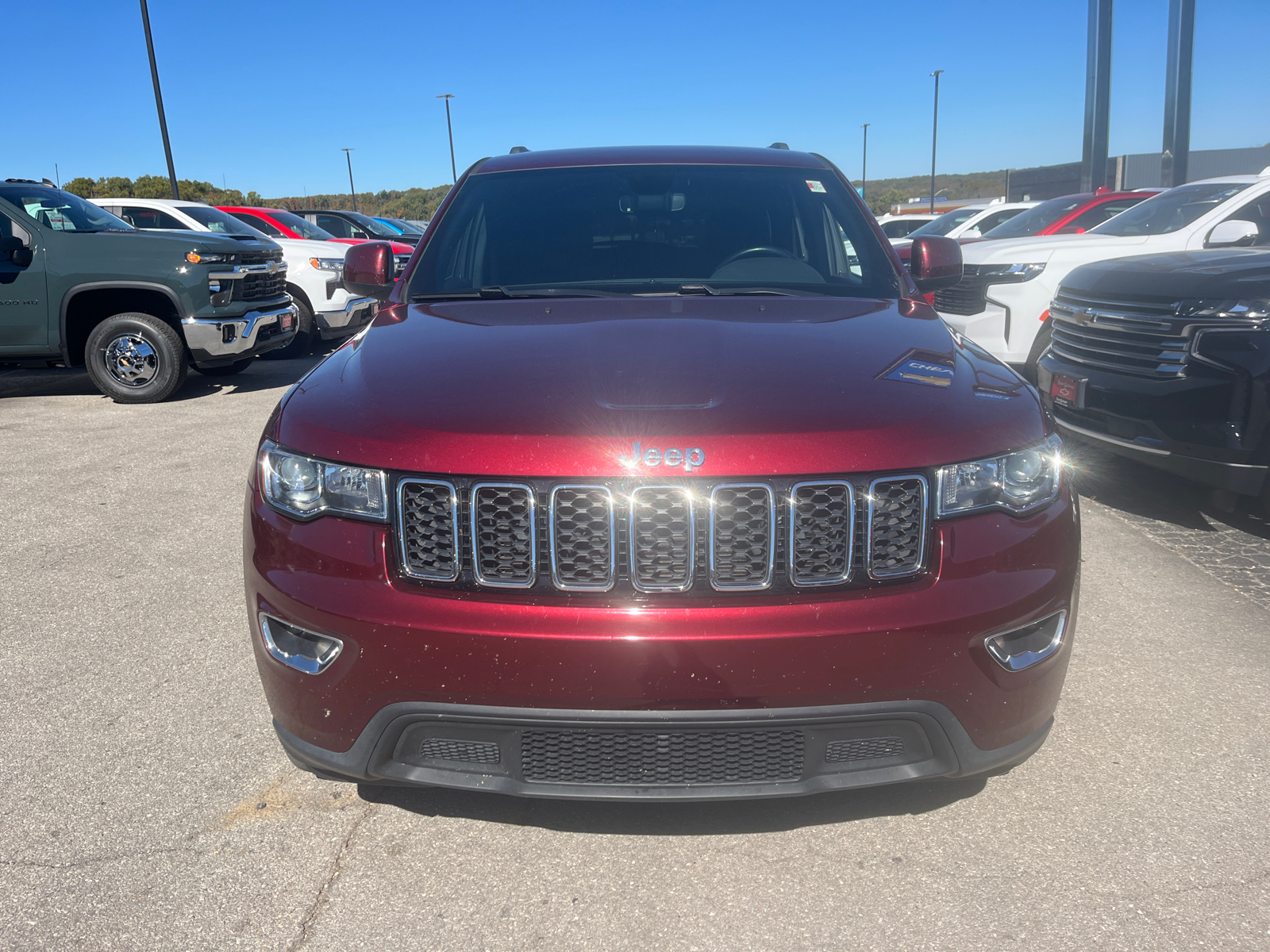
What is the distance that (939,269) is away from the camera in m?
3.44

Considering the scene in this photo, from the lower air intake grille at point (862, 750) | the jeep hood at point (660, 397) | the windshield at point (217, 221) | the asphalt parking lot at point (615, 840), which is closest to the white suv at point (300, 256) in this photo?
the windshield at point (217, 221)

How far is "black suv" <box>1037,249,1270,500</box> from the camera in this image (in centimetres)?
410

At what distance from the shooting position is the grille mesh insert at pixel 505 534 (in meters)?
1.94

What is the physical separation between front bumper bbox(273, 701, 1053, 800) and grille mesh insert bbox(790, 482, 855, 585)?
0.87 feet

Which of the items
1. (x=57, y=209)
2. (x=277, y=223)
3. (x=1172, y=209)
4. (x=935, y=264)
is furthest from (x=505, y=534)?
(x=277, y=223)

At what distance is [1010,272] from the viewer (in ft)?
25.8

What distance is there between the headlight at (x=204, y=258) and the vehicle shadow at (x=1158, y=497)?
6.95 meters

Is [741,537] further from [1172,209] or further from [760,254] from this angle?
[1172,209]

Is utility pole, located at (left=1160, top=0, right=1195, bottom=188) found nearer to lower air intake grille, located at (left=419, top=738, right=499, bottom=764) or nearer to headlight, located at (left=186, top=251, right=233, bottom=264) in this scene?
headlight, located at (left=186, top=251, right=233, bottom=264)

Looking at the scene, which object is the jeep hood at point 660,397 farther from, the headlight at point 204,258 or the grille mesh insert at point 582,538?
the headlight at point 204,258

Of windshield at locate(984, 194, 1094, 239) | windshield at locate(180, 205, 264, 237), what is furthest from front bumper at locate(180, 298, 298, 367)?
windshield at locate(984, 194, 1094, 239)

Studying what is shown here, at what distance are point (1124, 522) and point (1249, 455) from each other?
835mm

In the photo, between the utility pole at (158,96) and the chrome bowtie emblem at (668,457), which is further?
the utility pole at (158,96)

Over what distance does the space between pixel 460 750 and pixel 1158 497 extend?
15.3 feet
